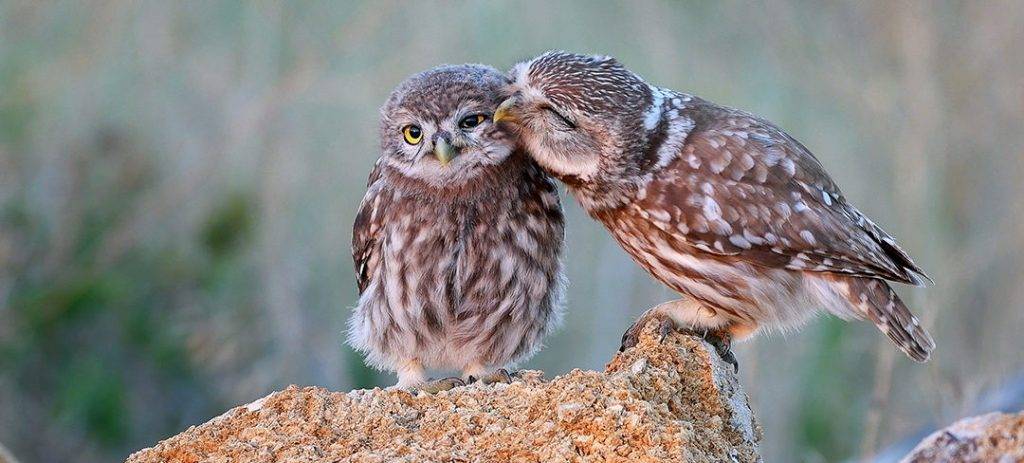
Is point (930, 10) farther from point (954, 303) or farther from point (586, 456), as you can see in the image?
point (586, 456)

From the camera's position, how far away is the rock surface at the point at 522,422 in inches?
119

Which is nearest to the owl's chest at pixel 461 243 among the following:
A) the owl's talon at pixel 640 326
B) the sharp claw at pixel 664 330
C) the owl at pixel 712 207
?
Result: the owl at pixel 712 207

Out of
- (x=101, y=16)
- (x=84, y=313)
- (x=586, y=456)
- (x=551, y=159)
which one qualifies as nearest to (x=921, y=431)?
(x=551, y=159)

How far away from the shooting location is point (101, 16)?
24.0 ft

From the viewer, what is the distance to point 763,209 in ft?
14.0

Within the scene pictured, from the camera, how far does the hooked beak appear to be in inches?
180

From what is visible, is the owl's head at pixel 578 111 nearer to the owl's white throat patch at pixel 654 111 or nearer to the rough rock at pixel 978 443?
the owl's white throat patch at pixel 654 111

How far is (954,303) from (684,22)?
258cm

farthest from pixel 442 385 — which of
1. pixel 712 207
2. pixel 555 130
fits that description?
pixel 712 207

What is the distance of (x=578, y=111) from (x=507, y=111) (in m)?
0.25

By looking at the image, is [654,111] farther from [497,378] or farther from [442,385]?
[442,385]

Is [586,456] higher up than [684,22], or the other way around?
[684,22]

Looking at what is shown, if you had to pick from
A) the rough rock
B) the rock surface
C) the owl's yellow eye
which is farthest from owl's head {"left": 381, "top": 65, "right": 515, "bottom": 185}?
the rough rock

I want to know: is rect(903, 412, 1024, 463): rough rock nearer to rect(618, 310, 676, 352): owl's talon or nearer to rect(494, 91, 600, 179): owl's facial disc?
rect(618, 310, 676, 352): owl's talon
